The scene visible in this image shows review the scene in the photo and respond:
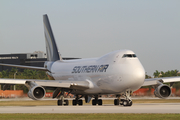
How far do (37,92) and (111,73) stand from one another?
7.36 meters

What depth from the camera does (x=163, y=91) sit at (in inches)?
1465

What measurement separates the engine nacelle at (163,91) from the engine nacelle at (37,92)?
37.8 ft

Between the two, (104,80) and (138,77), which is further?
(104,80)

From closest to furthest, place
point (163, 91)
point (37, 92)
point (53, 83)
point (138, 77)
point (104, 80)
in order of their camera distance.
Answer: point (138, 77) < point (37, 92) < point (104, 80) < point (53, 83) < point (163, 91)

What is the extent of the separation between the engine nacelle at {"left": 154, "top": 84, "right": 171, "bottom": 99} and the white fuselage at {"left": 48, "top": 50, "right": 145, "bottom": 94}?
14.2ft

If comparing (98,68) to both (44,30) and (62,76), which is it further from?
(44,30)

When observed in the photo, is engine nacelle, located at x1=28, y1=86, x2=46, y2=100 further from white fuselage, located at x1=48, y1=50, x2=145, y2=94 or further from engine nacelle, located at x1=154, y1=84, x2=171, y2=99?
engine nacelle, located at x1=154, y1=84, x2=171, y2=99

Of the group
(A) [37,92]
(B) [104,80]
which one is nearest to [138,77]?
(B) [104,80]

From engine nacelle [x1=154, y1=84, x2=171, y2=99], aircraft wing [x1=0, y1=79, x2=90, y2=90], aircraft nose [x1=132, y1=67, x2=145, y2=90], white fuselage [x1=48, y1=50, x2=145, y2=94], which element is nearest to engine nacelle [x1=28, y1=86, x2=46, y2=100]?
aircraft wing [x1=0, y1=79, x2=90, y2=90]

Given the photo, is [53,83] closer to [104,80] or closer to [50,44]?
[104,80]
